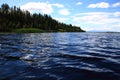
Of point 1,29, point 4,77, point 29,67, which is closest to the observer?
point 4,77

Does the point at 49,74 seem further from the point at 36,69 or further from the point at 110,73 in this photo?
the point at 110,73

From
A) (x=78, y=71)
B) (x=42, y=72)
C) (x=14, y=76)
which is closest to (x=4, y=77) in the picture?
(x=14, y=76)

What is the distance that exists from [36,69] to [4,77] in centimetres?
230

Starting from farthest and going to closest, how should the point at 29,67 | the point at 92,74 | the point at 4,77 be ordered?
the point at 29,67 < the point at 92,74 < the point at 4,77

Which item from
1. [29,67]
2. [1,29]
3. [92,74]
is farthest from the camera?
[1,29]

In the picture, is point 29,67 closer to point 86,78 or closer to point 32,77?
point 32,77

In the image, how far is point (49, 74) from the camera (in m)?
10.1

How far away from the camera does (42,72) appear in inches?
414

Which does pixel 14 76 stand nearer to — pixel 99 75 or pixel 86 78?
pixel 86 78

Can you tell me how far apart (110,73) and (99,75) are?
2.63 feet

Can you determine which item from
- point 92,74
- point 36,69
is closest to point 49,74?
point 36,69

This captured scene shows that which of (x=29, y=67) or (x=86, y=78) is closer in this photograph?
(x=86, y=78)

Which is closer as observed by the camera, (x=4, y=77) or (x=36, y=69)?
(x=4, y=77)

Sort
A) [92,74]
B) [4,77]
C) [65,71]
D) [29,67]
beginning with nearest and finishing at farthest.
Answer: [4,77] < [92,74] < [65,71] < [29,67]
